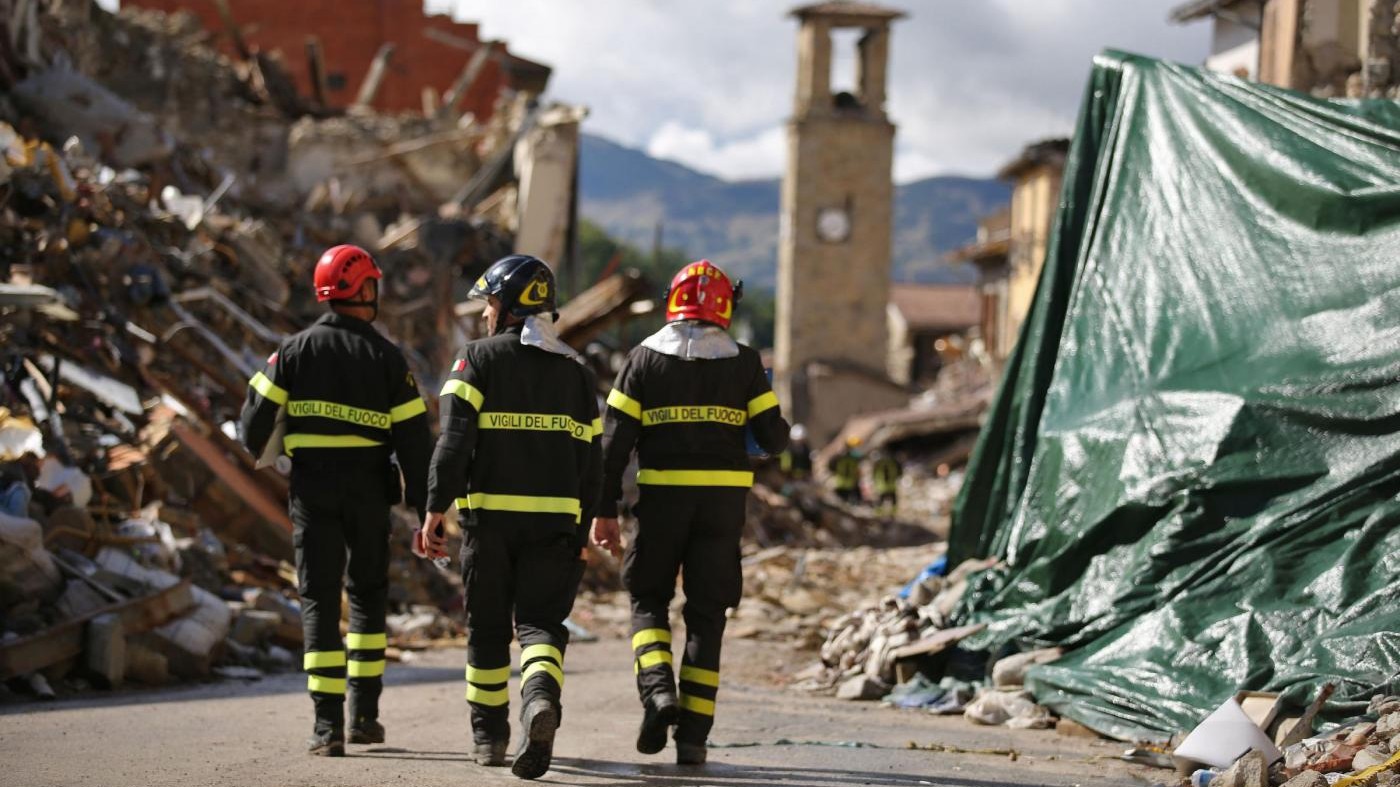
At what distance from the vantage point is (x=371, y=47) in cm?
3975

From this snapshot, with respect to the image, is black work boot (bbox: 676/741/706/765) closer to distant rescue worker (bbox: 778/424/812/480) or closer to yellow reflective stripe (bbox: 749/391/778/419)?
yellow reflective stripe (bbox: 749/391/778/419)

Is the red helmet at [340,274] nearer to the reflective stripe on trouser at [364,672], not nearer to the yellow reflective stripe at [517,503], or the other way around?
the yellow reflective stripe at [517,503]

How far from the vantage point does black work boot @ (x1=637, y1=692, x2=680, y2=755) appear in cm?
585

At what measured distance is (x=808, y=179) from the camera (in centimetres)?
4750

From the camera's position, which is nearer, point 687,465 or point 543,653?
point 543,653

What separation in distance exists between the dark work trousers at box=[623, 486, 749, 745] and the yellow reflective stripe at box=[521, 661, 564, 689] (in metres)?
0.57

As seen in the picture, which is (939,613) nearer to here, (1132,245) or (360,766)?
(1132,245)

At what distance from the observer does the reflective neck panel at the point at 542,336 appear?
5.81 metres

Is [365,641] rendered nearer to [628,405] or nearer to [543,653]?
[543,653]

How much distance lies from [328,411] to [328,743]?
3.96ft

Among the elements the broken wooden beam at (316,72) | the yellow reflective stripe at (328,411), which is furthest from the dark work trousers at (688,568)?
the broken wooden beam at (316,72)

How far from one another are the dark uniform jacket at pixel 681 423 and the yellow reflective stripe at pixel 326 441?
3.02ft

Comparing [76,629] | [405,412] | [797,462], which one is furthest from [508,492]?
[797,462]

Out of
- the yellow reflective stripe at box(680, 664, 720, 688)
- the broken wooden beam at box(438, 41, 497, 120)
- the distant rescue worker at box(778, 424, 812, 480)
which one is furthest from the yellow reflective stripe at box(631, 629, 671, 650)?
the broken wooden beam at box(438, 41, 497, 120)
